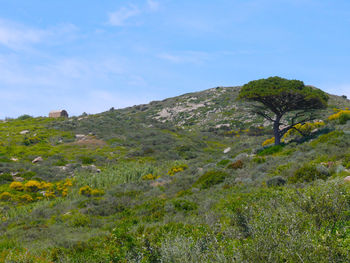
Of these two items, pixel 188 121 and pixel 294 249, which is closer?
pixel 294 249

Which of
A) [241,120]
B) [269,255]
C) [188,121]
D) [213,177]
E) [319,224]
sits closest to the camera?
[269,255]

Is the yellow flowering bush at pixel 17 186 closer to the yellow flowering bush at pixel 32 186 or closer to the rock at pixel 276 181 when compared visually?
the yellow flowering bush at pixel 32 186

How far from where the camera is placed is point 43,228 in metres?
12.4

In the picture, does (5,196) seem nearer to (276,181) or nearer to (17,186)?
(17,186)

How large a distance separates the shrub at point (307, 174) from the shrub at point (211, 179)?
191 inches

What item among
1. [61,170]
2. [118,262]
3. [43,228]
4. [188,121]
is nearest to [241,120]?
[188,121]

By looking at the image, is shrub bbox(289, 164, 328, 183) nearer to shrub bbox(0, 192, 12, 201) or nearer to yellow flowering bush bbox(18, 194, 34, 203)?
yellow flowering bush bbox(18, 194, 34, 203)

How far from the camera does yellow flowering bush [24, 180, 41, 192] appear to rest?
2203 centimetres

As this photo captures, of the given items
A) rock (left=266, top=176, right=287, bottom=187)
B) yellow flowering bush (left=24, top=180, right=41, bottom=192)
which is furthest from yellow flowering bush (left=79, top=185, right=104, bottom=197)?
rock (left=266, top=176, right=287, bottom=187)

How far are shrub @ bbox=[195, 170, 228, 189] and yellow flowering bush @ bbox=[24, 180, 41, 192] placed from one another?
13.1m

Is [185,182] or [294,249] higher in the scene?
[294,249]

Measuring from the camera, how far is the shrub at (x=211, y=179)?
56.4 ft

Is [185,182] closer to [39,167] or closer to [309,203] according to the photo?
[309,203]

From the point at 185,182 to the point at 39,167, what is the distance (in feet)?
53.0
